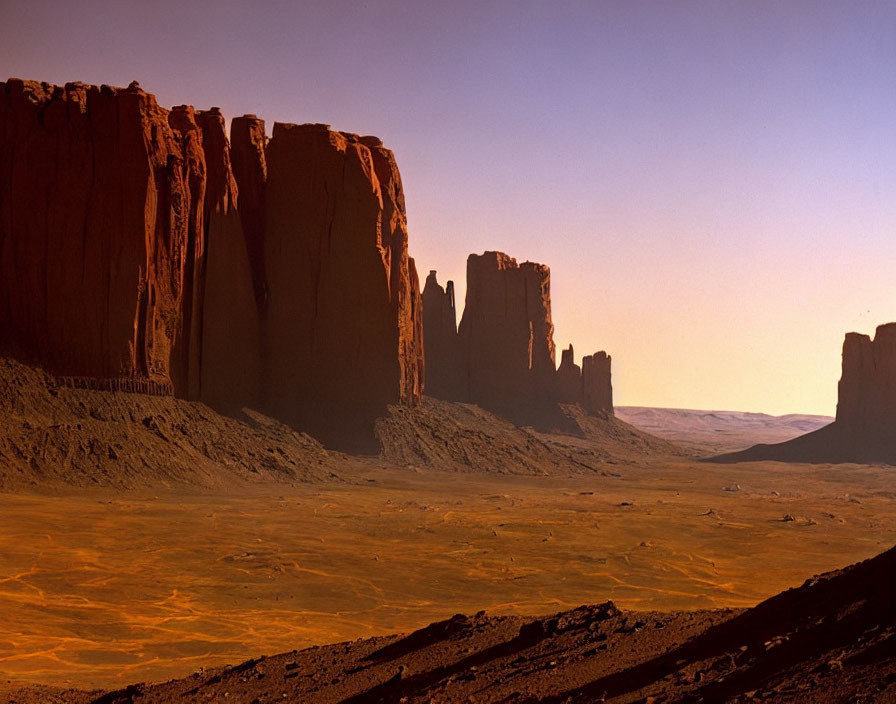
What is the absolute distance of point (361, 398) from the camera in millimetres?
70188

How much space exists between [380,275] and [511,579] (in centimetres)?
4195

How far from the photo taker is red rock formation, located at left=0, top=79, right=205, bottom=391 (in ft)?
181

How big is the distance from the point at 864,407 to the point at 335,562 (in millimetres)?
86566

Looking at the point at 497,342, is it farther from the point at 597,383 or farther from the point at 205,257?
the point at 205,257

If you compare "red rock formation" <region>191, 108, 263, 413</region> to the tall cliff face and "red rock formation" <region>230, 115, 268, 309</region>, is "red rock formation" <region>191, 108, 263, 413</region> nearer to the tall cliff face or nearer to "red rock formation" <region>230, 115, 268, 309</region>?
"red rock formation" <region>230, 115, 268, 309</region>

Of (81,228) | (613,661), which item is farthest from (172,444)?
(613,661)

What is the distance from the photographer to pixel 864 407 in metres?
104

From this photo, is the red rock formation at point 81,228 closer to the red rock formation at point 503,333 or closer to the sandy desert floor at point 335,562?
the sandy desert floor at point 335,562

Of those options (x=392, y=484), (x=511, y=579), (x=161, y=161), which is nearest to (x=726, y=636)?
(x=511, y=579)

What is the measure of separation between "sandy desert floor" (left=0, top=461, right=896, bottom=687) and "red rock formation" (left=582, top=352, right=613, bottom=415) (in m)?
62.1

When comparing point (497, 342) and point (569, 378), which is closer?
point (497, 342)

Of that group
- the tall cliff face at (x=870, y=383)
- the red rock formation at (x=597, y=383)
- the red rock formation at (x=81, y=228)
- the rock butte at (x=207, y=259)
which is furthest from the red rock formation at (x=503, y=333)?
the red rock formation at (x=81, y=228)

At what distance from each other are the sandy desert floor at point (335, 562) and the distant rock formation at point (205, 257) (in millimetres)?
11415

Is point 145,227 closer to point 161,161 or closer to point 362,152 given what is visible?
point 161,161
